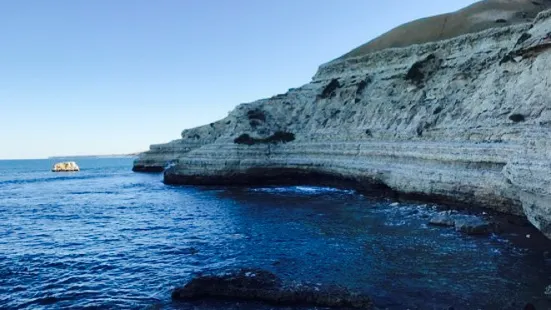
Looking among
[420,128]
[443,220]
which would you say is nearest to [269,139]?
[420,128]

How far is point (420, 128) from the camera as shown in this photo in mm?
34719

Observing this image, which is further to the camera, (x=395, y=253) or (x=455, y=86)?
(x=455, y=86)

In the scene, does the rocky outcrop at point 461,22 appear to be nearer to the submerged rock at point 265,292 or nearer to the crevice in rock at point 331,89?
the crevice in rock at point 331,89

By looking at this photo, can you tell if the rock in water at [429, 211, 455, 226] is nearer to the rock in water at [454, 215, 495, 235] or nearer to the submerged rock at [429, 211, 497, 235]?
the submerged rock at [429, 211, 497, 235]

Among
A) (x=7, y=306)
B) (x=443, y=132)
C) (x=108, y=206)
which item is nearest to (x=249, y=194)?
(x=108, y=206)

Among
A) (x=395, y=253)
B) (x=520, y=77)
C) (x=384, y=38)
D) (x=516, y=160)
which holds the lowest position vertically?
(x=395, y=253)

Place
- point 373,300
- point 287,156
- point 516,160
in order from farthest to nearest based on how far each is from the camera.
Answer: point 287,156 < point 516,160 < point 373,300

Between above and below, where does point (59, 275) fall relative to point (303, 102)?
below

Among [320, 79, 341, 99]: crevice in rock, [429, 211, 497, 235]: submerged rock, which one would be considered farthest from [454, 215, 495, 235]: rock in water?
[320, 79, 341, 99]: crevice in rock

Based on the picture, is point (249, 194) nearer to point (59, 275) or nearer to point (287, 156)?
point (287, 156)

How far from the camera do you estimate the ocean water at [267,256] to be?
13148 millimetres

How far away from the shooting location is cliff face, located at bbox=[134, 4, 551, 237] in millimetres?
23547

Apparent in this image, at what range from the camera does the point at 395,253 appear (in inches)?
694

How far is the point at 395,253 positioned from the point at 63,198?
40330 mm
